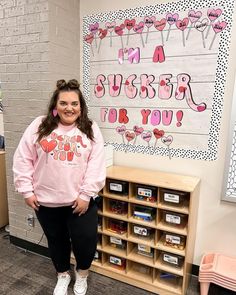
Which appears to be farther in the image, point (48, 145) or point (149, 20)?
point (149, 20)

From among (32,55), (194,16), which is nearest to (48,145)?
(32,55)

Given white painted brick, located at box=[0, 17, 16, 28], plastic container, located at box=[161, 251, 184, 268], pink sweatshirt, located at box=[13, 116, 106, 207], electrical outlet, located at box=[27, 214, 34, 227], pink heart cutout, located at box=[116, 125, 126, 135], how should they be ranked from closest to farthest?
pink sweatshirt, located at box=[13, 116, 106, 207] → plastic container, located at box=[161, 251, 184, 268] → white painted brick, located at box=[0, 17, 16, 28] → pink heart cutout, located at box=[116, 125, 126, 135] → electrical outlet, located at box=[27, 214, 34, 227]

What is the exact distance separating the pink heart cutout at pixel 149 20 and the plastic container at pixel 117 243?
1.55m

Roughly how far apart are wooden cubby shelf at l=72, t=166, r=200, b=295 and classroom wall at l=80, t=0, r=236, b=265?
8cm

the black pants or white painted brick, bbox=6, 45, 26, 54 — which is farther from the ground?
white painted brick, bbox=6, 45, 26, 54

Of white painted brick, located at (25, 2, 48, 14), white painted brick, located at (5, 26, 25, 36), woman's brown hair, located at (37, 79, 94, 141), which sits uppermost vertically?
white painted brick, located at (25, 2, 48, 14)

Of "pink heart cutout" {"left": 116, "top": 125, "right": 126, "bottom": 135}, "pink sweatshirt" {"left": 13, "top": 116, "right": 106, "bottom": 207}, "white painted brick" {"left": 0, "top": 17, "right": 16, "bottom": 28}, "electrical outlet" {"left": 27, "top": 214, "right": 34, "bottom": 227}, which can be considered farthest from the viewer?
"electrical outlet" {"left": 27, "top": 214, "right": 34, "bottom": 227}

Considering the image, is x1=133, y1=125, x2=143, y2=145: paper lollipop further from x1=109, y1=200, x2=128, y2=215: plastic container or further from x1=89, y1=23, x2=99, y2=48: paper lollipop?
x1=89, y1=23, x2=99, y2=48: paper lollipop

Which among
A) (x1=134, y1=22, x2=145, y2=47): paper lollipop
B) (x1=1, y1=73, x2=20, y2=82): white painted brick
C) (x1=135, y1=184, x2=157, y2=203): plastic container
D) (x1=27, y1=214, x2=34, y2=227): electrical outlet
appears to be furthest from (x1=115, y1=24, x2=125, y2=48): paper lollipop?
(x1=27, y1=214, x2=34, y2=227): electrical outlet

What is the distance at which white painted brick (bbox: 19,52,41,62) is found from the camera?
5.73 feet

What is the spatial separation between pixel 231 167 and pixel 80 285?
1277 millimetres

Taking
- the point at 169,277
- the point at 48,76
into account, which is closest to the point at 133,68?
the point at 48,76

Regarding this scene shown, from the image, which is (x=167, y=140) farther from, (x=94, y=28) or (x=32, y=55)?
(x=32, y=55)

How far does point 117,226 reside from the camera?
1756 millimetres
